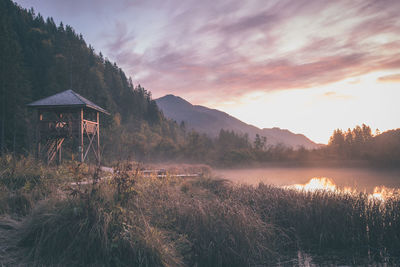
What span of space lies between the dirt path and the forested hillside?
273cm

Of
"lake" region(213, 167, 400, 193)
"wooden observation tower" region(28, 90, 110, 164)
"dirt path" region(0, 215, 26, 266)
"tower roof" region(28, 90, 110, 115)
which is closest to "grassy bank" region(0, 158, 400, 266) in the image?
"dirt path" region(0, 215, 26, 266)

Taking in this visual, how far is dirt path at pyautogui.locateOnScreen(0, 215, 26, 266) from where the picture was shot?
432cm

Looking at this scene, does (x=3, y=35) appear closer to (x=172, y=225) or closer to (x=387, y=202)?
(x=172, y=225)

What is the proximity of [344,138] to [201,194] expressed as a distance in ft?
173

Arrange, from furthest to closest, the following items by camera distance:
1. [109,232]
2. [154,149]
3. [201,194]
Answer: [154,149] → [201,194] → [109,232]

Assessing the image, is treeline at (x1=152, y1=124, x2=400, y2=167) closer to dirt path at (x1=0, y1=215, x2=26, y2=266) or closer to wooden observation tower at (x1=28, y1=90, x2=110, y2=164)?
wooden observation tower at (x1=28, y1=90, x2=110, y2=164)

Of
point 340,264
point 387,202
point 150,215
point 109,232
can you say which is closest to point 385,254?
point 340,264

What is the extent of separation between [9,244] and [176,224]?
3.78 m

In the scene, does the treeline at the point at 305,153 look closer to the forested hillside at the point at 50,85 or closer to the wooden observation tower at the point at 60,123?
the forested hillside at the point at 50,85

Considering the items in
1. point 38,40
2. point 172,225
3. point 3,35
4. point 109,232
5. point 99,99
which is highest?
point 38,40

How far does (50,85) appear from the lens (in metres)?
38.2

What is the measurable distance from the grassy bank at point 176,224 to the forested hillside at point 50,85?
1646mm

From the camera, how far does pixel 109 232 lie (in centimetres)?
480

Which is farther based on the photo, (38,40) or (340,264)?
(38,40)
